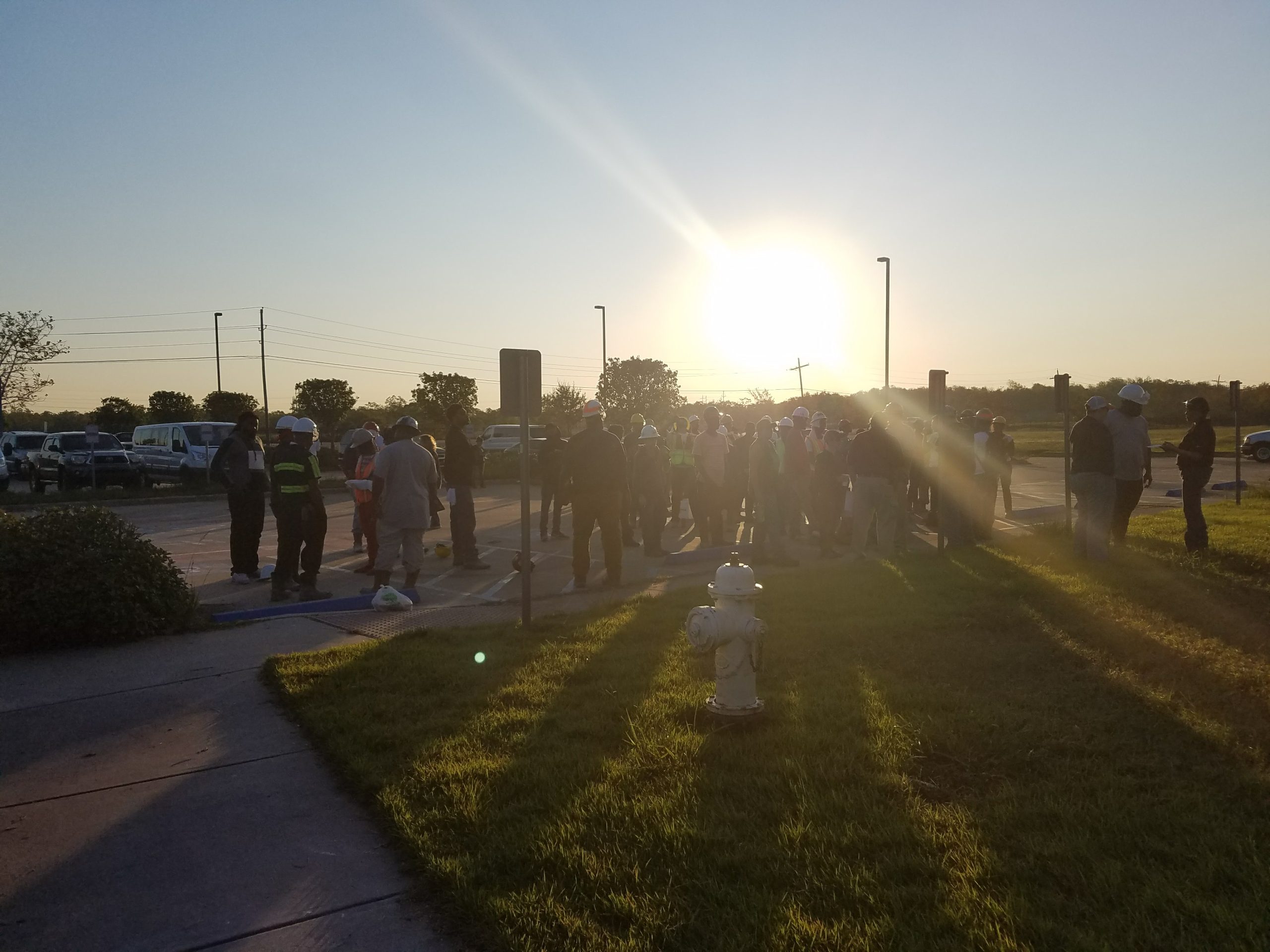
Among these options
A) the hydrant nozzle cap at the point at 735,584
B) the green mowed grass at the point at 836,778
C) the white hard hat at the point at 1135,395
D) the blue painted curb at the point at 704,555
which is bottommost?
the blue painted curb at the point at 704,555

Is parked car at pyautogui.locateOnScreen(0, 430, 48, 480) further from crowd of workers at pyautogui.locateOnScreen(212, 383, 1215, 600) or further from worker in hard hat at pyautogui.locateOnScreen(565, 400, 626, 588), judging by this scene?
worker in hard hat at pyautogui.locateOnScreen(565, 400, 626, 588)

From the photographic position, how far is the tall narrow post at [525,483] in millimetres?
8148

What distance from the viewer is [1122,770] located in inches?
187

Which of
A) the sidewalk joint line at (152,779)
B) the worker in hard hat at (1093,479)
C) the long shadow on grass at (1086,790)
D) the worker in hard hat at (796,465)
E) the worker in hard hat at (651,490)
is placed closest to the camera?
the long shadow on grass at (1086,790)

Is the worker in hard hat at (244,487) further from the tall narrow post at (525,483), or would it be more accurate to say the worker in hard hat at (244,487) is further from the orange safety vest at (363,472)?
the tall narrow post at (525,483)

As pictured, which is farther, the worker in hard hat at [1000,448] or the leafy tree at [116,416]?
the leafy tree at [116,416]

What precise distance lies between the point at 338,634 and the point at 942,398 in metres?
7.65

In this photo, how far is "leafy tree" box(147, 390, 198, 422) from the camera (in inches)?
3140

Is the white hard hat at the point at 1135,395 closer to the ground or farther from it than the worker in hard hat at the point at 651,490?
farther from it

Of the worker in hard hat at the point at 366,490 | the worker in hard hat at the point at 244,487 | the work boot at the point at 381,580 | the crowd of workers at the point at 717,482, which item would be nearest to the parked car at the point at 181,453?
the crowd of workers at the point at 717,482

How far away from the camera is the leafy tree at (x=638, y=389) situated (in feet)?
220

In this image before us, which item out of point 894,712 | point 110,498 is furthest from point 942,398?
point 110,498

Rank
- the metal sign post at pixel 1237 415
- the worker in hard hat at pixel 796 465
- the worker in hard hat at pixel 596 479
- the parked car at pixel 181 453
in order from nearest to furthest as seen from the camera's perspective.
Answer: the worker in hard hat at pixel 596 479 < the worker in hard hat at pixel 796 465 < the metal sign post at pixel 1237 415 < the parked car at pixel 181 453

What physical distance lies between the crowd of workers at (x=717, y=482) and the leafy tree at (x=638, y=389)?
156 ft
